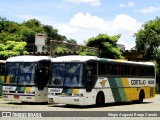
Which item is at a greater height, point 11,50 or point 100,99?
point 11,50

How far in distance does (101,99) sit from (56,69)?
10.2 feet

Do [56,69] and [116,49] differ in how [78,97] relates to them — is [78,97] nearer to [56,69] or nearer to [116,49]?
[56,69]

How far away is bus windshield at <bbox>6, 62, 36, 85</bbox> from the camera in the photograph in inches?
925

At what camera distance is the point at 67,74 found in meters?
21.9

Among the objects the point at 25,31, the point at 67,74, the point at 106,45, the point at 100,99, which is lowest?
the point at 100,99

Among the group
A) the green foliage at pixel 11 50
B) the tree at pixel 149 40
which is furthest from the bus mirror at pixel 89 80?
the tree at pixel 149 40

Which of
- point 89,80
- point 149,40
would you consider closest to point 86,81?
point 89,80

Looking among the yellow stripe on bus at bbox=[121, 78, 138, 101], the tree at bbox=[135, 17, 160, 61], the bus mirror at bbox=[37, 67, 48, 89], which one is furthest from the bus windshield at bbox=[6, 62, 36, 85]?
the tree at bbox=[135, 17, 160, 61]

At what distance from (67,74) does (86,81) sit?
106 centimetres

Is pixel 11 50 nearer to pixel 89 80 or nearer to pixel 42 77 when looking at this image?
pixel 42 77

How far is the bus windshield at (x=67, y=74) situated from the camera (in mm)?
21594

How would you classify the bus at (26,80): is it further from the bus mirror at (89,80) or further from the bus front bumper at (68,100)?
the bus mirror at (89,80)

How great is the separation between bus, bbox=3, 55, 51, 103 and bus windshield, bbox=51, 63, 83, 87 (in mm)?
1535

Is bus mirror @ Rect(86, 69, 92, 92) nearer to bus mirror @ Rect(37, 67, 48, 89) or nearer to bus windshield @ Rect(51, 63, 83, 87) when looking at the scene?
bus windshield @ Rect(51, 63, 83, 87)
